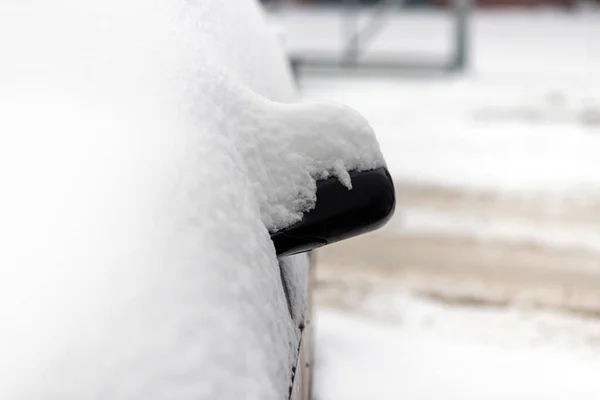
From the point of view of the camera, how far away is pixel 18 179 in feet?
3.65

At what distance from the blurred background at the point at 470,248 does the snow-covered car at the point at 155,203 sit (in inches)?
71.5

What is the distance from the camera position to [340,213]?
4.58 feet

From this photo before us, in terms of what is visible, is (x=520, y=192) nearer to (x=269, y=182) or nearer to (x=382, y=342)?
(x=382, y=342)

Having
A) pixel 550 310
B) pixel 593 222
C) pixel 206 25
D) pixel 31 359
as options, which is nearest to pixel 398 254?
pixel 550 310

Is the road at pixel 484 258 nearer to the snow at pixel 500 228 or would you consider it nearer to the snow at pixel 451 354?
the snow at pixel 500 228

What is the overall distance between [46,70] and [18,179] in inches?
12.8

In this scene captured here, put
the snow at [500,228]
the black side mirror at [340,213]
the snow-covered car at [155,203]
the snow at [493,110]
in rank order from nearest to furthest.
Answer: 1. the snow-covered car at [155,203]
2. the black side mirror at [340,213]
3. the snow at [500,228]
4. the snow at [493,110]

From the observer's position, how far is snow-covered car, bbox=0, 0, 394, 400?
925 mm

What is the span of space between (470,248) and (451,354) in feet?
5.67

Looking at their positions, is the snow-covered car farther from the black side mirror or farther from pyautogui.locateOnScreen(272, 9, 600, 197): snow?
pyautogui.locateOnScreen(272, 9, 600, 197): snow

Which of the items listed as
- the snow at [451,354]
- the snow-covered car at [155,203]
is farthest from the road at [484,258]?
the snow-covered car at [155,203]

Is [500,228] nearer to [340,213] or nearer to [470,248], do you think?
[470,248]

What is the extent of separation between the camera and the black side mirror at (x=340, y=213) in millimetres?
1366

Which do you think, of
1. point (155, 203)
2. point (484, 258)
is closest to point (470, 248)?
point (484, 258)
